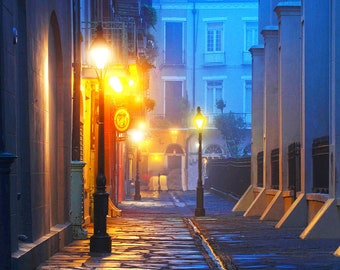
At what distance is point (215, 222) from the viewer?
85.1ft

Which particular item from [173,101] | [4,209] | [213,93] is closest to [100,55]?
[4,209]

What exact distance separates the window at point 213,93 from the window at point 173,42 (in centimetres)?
304

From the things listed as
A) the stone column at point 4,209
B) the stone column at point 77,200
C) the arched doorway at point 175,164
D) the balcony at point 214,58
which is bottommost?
the arched doorway at point 175,164

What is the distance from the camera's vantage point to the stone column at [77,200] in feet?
61.4

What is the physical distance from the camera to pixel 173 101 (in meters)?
69.2

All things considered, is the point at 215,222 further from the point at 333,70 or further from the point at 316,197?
the point at 333,70

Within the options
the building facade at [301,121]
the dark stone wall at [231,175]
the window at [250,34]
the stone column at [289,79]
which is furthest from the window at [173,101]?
the stone column at [289,79]

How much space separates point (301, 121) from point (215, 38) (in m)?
48.0

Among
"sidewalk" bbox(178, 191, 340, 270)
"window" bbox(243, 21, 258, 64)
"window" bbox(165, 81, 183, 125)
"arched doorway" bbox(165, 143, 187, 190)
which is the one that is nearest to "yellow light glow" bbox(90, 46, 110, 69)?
"sidewalk" bbox(178, 191, 340, 270)

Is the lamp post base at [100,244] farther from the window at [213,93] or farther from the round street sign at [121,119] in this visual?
the window at [213,93]

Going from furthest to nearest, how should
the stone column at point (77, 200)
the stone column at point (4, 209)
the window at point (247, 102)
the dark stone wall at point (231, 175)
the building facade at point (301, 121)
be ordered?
the window at point (247, 102) < the dark stone wall at point (231, 175) < the stone column at point (77, 200) < the building facade at point (301, 121) < the stone column at point (4, 209)

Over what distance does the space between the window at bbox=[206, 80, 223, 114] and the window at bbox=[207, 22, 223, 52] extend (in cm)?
261

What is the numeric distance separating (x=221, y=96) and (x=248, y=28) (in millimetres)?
5776

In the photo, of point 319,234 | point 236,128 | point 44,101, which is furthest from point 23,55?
point 236,128
